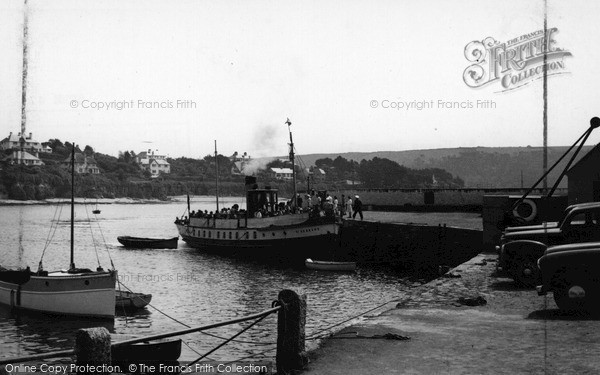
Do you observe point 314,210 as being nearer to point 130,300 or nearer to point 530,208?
point 130,300

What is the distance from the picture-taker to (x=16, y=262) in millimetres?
49500

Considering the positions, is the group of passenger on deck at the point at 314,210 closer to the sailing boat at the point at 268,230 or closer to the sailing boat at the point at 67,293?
the sailing boat at the point at 268,230

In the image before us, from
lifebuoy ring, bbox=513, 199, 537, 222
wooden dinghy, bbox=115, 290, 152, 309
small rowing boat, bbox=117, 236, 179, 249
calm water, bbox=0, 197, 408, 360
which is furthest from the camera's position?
small rowing boat, bbox=117, 236, 179, 249

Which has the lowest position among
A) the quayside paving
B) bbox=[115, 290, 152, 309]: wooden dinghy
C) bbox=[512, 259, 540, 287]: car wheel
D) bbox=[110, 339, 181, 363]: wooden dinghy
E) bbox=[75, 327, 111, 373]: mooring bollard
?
bbox=[115, 290, 152, 309]: wooden dinghy

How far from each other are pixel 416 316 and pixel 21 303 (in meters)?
20.4

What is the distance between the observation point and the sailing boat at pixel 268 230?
43503mm

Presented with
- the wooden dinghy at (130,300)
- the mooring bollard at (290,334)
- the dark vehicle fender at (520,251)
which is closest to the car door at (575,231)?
the dark vehicle fender at (520,251)

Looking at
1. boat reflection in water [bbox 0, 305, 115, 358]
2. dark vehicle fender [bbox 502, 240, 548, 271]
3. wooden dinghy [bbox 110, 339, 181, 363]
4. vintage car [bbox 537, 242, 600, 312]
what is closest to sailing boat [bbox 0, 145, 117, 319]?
boat reflection in water [bbox 0, 305, 115, 358]

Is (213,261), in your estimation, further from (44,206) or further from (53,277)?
(44,206)

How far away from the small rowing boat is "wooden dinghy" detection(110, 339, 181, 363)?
1740 inches

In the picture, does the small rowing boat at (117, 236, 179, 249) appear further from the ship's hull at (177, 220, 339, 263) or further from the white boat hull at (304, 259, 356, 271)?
the white boat hull at (304, 259, 356, 271)

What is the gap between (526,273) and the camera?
1307cm

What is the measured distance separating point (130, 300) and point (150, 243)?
3495cm

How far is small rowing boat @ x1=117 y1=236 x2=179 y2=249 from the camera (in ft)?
193
